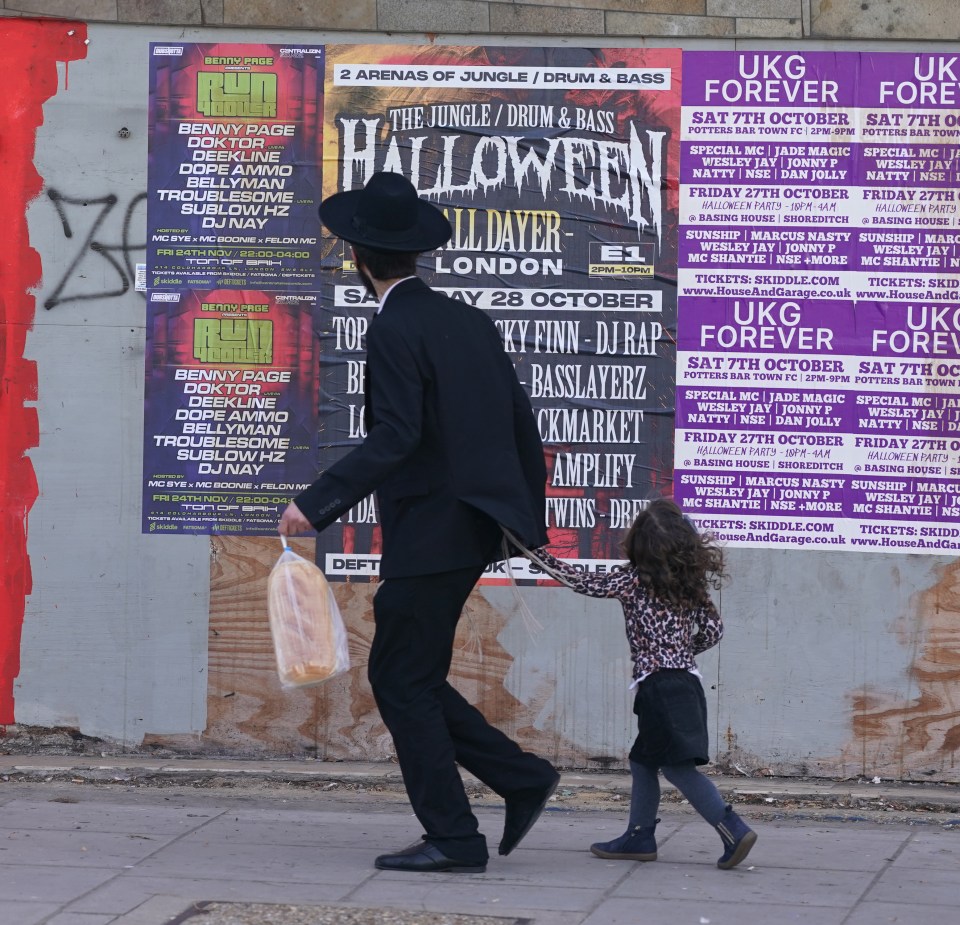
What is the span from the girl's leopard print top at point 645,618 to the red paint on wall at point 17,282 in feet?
8.63

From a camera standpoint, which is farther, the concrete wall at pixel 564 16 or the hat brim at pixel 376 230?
the concrete wall at pixel 564 16

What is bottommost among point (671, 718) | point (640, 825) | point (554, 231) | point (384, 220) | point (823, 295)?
point (640, 825)

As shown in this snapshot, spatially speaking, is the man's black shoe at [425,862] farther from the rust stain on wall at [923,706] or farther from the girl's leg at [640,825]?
the rust stain on wall at [923,706]

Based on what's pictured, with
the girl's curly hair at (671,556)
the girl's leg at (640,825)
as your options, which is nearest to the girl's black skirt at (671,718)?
the girl's leg at (640,825)

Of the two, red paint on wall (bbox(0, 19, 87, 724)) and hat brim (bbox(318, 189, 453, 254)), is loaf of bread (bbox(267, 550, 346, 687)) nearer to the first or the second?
hat brim (bbox(318, 189, 453, 254))

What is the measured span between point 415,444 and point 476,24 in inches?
94.5

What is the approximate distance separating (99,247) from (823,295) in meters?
3.00

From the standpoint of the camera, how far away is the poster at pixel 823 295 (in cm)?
602

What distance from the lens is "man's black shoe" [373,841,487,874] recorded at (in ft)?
15.2

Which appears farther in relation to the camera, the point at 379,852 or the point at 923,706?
the point at 923,706

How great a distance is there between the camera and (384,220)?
4703mm

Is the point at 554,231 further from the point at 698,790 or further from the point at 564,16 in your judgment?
the point at 698,790

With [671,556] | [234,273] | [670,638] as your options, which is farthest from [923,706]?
[234,273]

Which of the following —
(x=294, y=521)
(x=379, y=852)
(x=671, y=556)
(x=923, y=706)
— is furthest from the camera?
(x=923, y=706)
